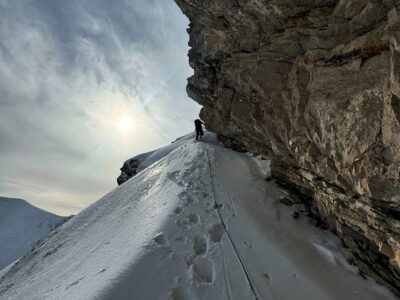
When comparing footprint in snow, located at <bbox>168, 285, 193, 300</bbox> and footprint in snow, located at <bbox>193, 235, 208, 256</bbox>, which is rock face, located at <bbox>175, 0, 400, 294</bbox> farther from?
footprint in snow, located at <bbox>168, 285, 193, 300</bbox>

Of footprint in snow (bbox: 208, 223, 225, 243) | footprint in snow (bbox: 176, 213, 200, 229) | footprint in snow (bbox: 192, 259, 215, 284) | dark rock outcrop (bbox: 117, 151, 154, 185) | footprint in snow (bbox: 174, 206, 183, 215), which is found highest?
dark rock outcrop (bbox: 117, 151, 154, 185)

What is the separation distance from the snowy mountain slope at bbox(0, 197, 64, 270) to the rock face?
4922 inches

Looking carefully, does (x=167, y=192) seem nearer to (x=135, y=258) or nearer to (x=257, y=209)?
(x=257, y=209)

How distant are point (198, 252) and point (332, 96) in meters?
6.74

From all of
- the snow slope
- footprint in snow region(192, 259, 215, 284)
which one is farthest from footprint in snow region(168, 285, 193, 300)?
footprint in snow region(192, 259, 215, 284)

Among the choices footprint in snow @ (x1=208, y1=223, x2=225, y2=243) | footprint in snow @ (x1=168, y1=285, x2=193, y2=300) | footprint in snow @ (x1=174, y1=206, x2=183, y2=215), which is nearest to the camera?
footprint in snow @ (x1=168, y1=285, x2=193, y2=300)

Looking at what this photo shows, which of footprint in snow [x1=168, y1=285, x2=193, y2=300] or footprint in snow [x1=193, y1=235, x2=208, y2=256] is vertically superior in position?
footprint in snow [x1=193, y1=235, x2=208, y2=256]

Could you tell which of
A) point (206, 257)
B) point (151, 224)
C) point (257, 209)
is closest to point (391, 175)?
point (206, 257)

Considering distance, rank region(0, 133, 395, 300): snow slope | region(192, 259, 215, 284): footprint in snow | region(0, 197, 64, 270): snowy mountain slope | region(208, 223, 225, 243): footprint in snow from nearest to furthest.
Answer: region(0, 133, 395, 300): snow slope, region(192, 259, 215, 284): footprint in snow, region(208, 223, 225, 243): footprint in snow, region(0, 197, 64, 270): snowy mountain slope

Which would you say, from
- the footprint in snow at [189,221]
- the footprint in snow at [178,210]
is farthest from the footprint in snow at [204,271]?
the footprint in snow at [178,210]

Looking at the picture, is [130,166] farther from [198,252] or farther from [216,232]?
[198,252]

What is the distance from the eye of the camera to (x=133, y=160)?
51438mm

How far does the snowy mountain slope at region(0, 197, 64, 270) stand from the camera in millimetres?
120650

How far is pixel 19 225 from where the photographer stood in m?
135
